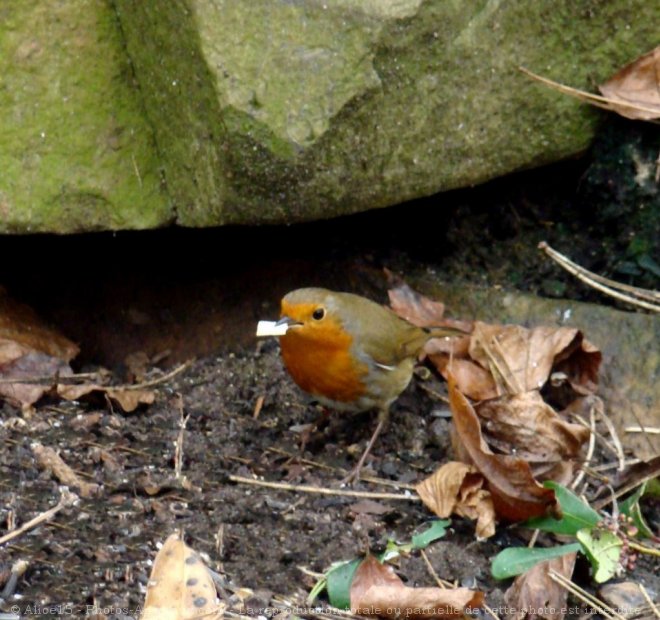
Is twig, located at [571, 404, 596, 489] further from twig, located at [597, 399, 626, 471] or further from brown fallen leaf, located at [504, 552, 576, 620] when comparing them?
brown fallen leaf, located at [504, 552, 576, 620]

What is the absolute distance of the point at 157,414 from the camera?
3779mm

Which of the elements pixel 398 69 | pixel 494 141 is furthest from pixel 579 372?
pixel 398 69

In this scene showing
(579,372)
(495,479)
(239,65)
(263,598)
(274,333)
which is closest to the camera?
(263,598)

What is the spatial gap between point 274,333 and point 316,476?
45cm

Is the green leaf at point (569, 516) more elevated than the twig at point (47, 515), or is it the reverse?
the twig at point (47, 515)

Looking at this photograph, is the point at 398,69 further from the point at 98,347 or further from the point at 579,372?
the point at 98,347

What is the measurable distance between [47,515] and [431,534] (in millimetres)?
973

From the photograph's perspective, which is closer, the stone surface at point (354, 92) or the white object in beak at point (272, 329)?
the stone surface at point (354, 92)

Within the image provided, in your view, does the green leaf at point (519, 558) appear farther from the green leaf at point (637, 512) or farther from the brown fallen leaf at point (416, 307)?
the brown fallen leaf at point (416, 307)

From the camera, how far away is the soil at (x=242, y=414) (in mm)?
2877

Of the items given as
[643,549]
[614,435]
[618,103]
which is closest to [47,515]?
[643,549]

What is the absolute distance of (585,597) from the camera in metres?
2.87

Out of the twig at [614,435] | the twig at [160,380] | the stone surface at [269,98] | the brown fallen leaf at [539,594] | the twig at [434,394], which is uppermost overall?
the stone surface at [269,98]

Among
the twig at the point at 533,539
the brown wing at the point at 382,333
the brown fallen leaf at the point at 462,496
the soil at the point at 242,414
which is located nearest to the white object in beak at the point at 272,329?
the brown wing at the point at 382,333
